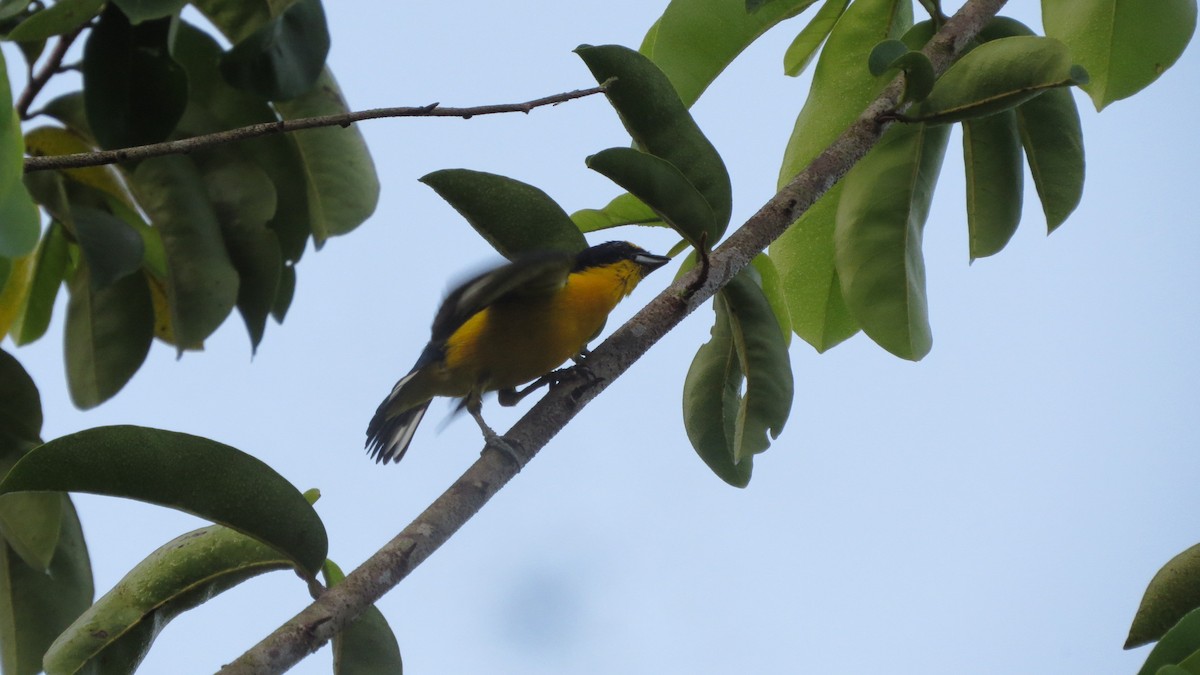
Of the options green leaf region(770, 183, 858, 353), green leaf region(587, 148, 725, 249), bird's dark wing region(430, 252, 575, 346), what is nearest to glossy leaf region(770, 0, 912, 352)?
green leaf region(770, 183, 858, 353)

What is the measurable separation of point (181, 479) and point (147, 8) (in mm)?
947

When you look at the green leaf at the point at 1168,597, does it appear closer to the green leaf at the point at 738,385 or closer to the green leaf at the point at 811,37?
the green leaf at the point at 738,385

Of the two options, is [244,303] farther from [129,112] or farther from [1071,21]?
[1071,21]

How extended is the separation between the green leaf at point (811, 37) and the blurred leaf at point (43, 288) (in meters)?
1.79

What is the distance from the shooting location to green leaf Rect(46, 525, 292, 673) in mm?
1468

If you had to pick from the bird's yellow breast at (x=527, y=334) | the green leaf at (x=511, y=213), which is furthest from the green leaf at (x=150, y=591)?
the bird's yellow breast at (x=527, y=334)

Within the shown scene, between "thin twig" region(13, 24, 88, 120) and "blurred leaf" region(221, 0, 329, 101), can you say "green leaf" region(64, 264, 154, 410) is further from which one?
"blurred leaf" region(221, 0, 329, 101)

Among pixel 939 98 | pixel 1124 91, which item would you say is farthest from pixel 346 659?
pixel 1124 91

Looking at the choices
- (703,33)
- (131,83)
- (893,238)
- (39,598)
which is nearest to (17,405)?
(39,598)

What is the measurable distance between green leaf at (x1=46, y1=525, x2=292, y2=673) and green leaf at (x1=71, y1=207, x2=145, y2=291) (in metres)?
0.93

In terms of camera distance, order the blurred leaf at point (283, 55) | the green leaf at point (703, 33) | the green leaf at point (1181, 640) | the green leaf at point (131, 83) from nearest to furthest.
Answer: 1. the green leaf at point (1181, 640)
2. the blurred leaf at point (283, 55)
3. the green leaf at point (131, 83)
4. the green leaf at point (703, 33)

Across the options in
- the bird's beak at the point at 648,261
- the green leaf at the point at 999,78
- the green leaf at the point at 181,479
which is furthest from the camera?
the bird's beak at the point at 648,261

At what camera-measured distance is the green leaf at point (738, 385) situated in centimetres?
185

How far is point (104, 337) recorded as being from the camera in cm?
257
